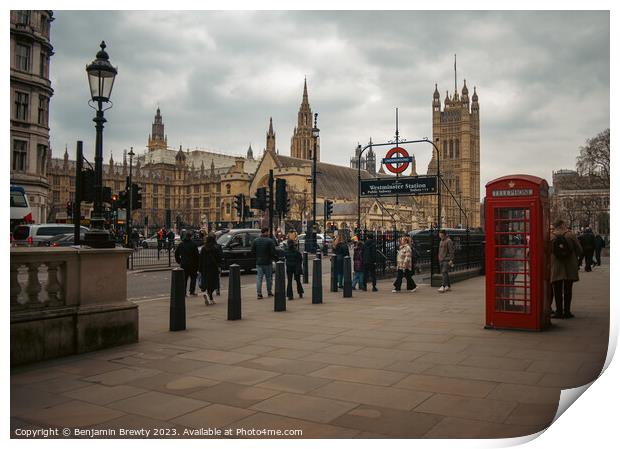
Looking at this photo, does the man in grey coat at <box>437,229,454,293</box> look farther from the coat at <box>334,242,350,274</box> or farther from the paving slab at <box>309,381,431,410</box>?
the paving slab at <box>309,381,431,410</box>

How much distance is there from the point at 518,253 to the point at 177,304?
18.3 feet

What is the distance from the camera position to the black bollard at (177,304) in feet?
28.5

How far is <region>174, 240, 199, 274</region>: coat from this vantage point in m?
12.8

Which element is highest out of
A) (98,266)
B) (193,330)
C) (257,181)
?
(257,181)

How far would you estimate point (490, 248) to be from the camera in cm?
860

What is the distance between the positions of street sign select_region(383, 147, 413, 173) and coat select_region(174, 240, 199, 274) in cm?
831

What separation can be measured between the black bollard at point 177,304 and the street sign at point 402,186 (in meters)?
11.0

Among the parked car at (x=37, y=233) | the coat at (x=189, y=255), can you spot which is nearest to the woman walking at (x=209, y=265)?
the coat at (x=189, y=255)

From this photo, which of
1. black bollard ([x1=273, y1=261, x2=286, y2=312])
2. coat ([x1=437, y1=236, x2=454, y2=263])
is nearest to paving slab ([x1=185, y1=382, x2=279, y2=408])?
black bollard ([x1=273, y1=261, x2=286, y2=312])

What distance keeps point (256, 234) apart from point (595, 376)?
17777 millimetres

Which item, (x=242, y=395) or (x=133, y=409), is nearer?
(x=133, y=409)

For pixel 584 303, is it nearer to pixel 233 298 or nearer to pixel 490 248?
pixel 490 248

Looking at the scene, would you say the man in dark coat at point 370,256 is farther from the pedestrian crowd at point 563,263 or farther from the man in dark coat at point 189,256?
the pedestrian crowd at point 563,263

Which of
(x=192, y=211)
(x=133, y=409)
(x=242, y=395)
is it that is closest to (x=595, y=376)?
(x=242, y=395)
